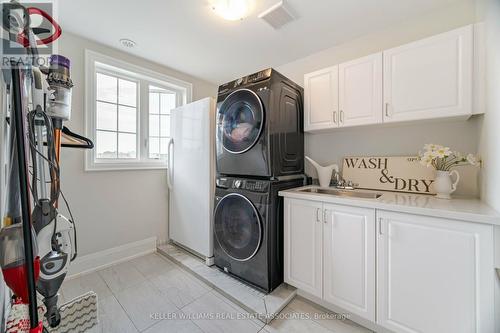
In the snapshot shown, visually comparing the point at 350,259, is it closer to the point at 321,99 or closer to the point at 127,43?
the point at 321,99

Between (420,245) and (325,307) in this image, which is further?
(325,307)

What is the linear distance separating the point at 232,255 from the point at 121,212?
146 cm

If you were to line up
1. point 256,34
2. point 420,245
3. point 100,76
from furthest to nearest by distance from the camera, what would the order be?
point 100,76
point 256,34
point 420,245

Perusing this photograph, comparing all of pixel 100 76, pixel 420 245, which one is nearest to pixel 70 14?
pixel 100 76

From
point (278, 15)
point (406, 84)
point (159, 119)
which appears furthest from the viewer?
point (159, 119)

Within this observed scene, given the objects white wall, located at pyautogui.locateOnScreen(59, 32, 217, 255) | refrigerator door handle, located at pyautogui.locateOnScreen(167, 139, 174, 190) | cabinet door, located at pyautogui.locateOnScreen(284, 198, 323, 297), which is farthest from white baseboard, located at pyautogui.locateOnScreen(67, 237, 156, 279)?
cabinet door, located at pyautogui.locateOnScreen(284, 198, 323, 297)

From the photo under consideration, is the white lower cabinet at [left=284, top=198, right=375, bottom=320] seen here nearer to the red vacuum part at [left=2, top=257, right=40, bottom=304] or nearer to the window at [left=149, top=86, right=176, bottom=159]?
the red vacuum part at [left=2, top=257, right=40, bottom=304]

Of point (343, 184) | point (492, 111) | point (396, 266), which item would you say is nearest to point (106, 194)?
point (343, 184)

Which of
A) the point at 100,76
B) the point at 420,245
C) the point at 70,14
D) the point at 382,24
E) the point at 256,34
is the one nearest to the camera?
the point at 420,245

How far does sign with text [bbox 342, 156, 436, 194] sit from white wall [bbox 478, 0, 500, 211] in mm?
349

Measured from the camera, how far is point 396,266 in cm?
119

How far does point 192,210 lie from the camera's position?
2.25m

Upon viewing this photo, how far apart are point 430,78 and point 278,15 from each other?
1287 millimetres

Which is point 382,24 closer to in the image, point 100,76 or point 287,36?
point 287,36
